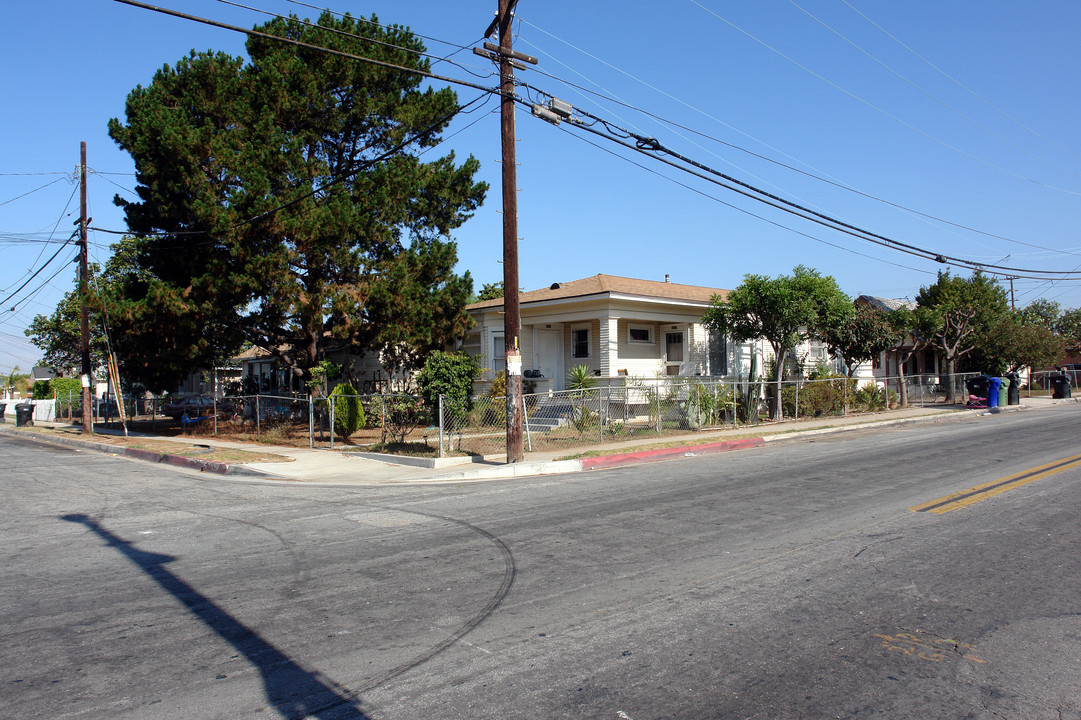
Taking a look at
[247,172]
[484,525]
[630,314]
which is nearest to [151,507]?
[484,525]

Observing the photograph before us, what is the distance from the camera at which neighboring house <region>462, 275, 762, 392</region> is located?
77.8 ft

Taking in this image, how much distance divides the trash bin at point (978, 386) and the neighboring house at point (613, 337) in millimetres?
10726

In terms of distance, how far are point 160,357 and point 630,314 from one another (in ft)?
50.3

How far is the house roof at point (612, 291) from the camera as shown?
23.1 m

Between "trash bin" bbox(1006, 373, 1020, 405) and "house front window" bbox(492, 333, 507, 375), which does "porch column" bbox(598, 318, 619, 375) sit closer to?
"house front window" bbox(492, 333, 507, 375)

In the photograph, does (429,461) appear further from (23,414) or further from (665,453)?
(23,414)

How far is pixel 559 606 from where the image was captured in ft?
17.4

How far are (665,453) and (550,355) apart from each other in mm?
10475

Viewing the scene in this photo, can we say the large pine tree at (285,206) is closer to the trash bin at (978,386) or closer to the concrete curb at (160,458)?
the concrete curb at (160,458)

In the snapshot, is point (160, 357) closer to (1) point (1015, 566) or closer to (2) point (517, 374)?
(2) point (517, 374)

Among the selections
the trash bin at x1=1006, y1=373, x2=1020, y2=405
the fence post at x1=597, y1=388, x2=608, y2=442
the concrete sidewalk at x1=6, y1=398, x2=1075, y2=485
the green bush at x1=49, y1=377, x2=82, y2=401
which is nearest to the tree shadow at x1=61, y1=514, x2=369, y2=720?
the concrete sidewalk at x1=6, y1=398, x2=1075, y2=485

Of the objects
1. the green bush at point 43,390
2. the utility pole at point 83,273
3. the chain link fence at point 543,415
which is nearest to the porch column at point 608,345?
the chain link fence at point 543,415

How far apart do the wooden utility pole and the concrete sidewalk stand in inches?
32.9

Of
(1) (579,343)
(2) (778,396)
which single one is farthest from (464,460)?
(2) (778,396)
